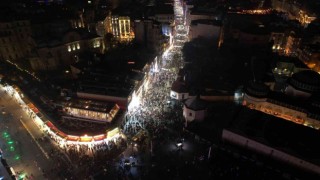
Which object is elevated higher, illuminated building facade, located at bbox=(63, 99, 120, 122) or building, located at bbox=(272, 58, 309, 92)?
building, located at bbox=(272, 58, 309, 92)

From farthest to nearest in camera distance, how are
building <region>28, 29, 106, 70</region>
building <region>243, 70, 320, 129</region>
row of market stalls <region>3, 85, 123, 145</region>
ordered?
building <region>28, 29, 106, 70</region> → building <region>243, 70, 320, 129</region> → row of market stalls <region>3, 85, 123, 145</region>

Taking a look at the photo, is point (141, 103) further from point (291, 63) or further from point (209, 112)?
point (291, 63)

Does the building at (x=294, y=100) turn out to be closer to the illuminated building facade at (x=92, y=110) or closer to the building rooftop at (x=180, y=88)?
the building rooftop at (x=180, y=88)

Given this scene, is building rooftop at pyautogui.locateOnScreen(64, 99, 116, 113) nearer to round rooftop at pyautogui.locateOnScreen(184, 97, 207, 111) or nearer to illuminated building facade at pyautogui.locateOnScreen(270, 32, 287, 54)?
round rooftop at pyautogui.locateOnScreen(184, 97, 207, 111)

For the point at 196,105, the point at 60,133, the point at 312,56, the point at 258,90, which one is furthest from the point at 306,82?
the point at 60,133

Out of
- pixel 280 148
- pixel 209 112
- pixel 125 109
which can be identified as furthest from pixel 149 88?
pixel 280 148

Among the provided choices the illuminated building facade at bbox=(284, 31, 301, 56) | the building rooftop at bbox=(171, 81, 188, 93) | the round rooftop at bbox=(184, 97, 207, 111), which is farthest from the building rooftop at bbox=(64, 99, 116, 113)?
the illuminated building facade at bbox=(284, 31, 301, 56)
